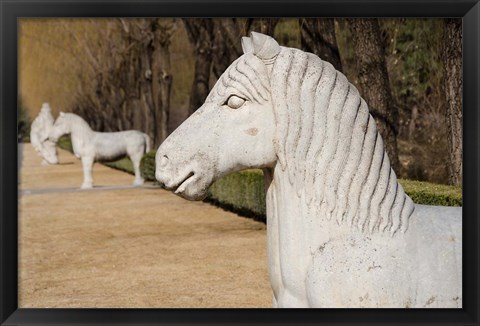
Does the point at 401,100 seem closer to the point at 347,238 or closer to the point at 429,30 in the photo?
the point at 429,30

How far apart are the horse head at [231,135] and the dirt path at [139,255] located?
311cm

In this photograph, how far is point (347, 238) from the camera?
2371 mm

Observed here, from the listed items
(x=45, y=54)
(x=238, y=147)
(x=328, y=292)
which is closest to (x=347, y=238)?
(x=328, y=292)

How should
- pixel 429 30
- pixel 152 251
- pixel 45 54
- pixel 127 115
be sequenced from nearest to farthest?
pixel 152 251 < pixel 429 30 < pixel 45 54 < pixel 127 115

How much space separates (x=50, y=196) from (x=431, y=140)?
10.8 m

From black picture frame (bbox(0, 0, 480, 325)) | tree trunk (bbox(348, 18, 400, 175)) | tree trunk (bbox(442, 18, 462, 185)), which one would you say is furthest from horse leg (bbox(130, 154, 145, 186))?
black picture frame (bbox(0, 0, 480, 325))

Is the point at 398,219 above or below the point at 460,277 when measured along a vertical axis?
above

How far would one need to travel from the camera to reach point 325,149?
7.82 ft

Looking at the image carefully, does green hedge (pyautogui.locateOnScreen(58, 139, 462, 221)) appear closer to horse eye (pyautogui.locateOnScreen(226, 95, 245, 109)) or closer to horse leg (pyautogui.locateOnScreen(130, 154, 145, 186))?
horse eye (pyautogui.locateOnScreen(226, 95, 245, 109))

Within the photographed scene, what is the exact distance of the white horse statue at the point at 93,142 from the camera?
18.8 m

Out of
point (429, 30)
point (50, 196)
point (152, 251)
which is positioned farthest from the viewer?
point (50, 196)

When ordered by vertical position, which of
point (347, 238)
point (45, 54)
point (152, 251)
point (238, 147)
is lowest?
point (152, 251)
